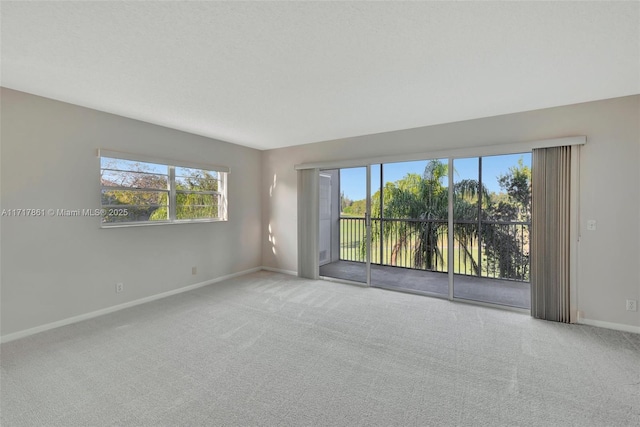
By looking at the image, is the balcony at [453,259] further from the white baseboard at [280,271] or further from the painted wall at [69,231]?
the painted wall at [69,231]

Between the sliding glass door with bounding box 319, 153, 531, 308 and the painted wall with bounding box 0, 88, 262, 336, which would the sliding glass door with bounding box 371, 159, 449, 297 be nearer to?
the sliding glass door with bounding box 319, 153, 531, 308

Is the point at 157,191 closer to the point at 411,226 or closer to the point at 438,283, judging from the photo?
the point at 411,226

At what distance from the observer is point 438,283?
4.43 metres

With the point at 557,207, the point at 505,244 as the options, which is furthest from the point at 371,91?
the point at 505,244

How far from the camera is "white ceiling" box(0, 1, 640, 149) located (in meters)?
1.55

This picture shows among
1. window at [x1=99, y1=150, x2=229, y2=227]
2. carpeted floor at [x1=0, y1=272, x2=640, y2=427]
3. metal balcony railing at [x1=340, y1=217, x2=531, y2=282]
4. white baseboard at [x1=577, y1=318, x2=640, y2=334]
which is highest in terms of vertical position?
window at [x1=99, y1=150, x2=229, y2=227]

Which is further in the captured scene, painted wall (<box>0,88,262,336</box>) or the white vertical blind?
the white vertical blind

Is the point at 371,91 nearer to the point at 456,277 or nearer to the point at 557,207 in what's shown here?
the point at 557,207

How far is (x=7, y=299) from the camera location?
2609mm

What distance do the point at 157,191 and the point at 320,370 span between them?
10.6 feet

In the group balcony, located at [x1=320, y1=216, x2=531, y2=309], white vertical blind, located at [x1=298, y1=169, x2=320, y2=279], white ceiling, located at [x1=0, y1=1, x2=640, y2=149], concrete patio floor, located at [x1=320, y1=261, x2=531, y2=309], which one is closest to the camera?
white ceiling, located at [x1=0, y1=1, x2=640, y2=149]

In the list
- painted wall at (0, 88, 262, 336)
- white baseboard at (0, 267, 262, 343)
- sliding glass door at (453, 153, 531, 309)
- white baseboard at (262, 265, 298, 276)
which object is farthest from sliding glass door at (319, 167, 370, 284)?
painted wall at (0, 88, 262, 336)

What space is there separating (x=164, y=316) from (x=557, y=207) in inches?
185

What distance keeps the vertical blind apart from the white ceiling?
0.67 m
